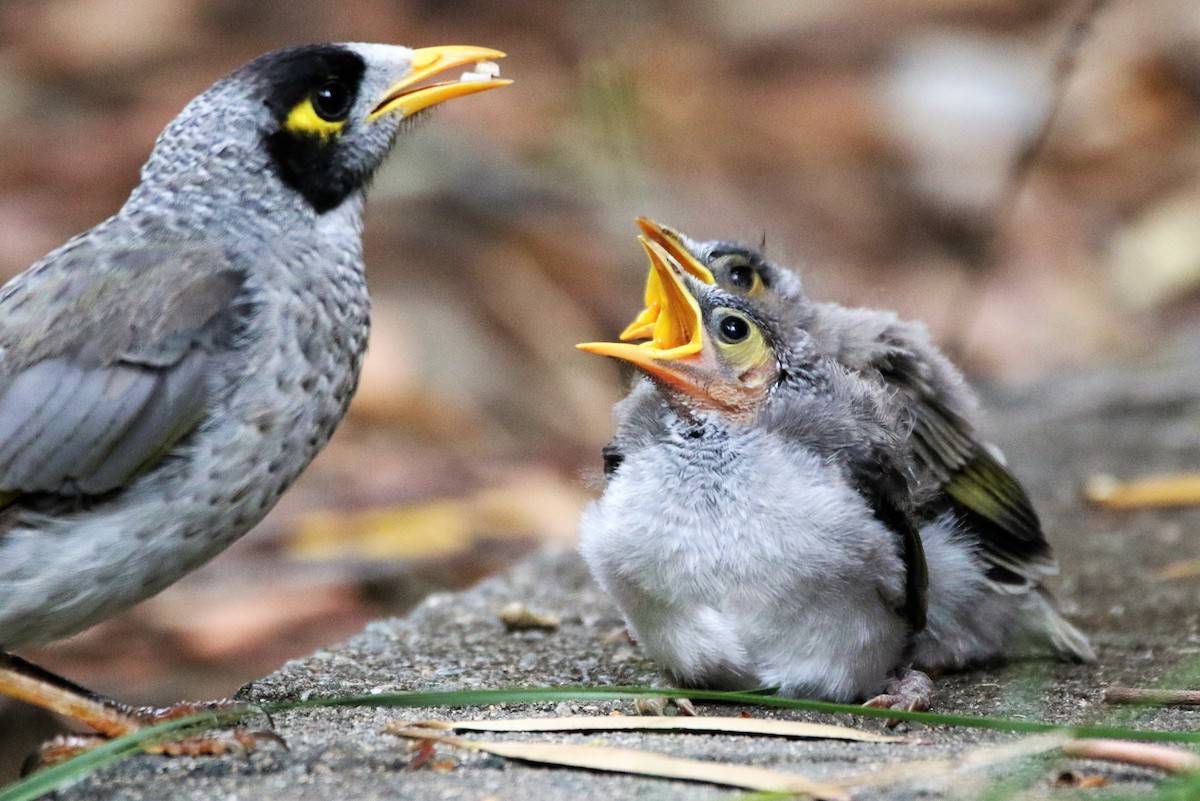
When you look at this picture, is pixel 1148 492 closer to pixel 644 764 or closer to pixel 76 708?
pixel 644 764

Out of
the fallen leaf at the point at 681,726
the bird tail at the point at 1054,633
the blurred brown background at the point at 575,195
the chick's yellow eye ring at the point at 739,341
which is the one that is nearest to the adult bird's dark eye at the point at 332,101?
the chick's yellow eye ring at the point at 739,341

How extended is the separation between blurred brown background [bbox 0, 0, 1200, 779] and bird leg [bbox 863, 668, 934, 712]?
2.66 metres

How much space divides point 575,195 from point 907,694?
5595 millimetres

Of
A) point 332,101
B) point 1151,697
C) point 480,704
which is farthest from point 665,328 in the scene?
point 1151,697

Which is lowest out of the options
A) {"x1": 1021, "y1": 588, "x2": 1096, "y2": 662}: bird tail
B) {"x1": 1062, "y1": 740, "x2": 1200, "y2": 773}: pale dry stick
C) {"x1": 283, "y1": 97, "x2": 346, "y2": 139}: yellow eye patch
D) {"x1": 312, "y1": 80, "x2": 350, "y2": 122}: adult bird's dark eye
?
{"x1": 1062, "y1": 740, "x2": 1200, "y2": 773}: pale dry stick

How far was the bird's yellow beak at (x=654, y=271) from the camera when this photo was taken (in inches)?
148

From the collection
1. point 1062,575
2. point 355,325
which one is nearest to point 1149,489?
point 1062,575

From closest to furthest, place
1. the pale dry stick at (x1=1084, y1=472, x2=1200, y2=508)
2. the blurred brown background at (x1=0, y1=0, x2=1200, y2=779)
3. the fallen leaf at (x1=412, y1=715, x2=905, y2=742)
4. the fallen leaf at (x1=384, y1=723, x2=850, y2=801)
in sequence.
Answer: the fallen leaf at (x1=384, y1=723, x2=850, y2=801), the fallen leaf at (x1=412, y1=715, x2=905, y2=742), the pale dry stick at (x1=1084, y1=472, x2=1200, y2=508), the blurred brown background at (x1=0, y1=0, x2=1200, y2=779)

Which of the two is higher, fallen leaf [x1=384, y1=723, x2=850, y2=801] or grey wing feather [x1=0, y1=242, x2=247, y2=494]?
grey wing feather [x1=0, y1=242, x2=247, y2=494]

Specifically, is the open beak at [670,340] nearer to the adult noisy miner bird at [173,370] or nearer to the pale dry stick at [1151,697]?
the adult noisy miner bird at [173,370]

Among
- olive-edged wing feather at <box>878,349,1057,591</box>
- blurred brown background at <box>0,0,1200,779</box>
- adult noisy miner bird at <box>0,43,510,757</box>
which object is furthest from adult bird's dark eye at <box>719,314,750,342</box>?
blurred brown background at <box>0,0,1200,779</box>

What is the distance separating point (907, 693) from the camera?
3.43 meters

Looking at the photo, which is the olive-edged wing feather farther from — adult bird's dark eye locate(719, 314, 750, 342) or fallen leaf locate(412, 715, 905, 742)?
fallen leaf locate(412, 715, 905, 742)

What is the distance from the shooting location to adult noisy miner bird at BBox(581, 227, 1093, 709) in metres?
3.33
